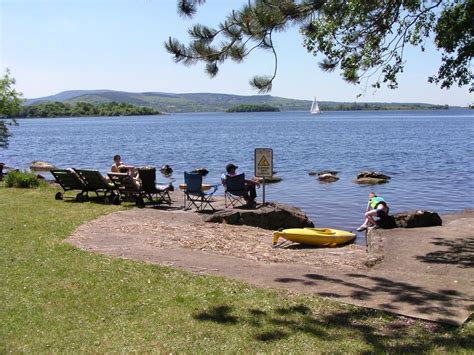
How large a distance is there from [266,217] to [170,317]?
7.58m

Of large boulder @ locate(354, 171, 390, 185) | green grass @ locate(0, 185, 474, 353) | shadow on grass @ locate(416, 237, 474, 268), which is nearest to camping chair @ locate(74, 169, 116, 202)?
green grass @ locate(0, 185, 474, 353)

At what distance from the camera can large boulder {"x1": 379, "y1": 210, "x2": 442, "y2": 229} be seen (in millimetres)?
13531

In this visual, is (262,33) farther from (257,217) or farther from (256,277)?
(257,217)

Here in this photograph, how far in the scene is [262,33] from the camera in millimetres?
8492

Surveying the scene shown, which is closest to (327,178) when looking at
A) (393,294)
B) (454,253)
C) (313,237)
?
(313,237)

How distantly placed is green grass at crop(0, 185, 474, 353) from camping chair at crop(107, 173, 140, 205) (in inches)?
280

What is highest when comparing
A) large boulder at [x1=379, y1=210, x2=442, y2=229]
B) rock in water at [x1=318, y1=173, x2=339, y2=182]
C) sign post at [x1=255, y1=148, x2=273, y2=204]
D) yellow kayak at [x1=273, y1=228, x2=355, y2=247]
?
sign post at [x1=255, y1=148, x2=273, y2=204]

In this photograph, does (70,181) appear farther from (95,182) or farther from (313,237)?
(313,237)

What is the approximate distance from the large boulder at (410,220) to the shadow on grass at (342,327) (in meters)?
7.94

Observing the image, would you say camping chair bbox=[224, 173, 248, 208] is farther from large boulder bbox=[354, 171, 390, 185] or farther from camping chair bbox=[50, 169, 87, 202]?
large boulder bbox=[354, 171, 390, 185]

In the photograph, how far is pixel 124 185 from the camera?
15242 millimetres

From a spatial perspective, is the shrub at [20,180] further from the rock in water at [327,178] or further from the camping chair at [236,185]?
the rock in water at [327,178]

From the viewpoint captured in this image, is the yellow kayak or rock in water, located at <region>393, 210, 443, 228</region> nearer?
the yellow kayak

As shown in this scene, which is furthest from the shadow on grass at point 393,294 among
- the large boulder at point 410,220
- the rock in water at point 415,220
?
the rock in water at point 415,220
